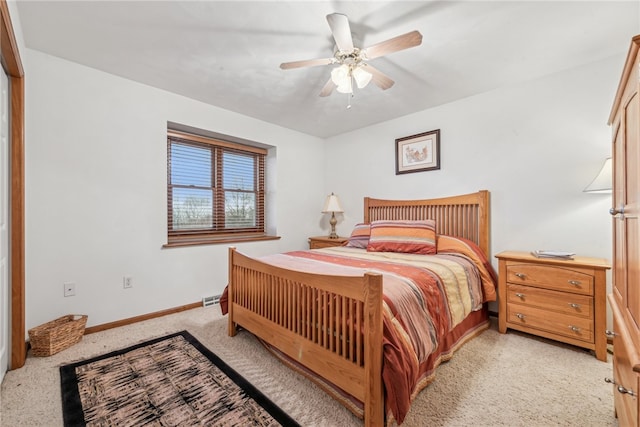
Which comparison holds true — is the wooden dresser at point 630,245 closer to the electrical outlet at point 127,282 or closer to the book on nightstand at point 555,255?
the book on nightstand at point 555,255

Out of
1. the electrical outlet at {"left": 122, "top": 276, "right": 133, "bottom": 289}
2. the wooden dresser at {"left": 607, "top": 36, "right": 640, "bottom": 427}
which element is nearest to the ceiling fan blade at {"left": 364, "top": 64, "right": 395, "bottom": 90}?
the wooden dresser at {"left": 607, "top": 36, "right": 640, "bottom": 427}

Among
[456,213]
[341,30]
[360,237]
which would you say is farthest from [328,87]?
[456,213]

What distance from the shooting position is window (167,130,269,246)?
3209 mm

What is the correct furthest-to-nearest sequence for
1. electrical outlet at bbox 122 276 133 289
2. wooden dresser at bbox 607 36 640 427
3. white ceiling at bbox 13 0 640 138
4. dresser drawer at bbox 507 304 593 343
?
1. electrical outlet at bbox 122 276 133 289
2. dresser drawer at bbox 507 304 593 343
3. white ceiling at bbox 13 0 640 138
4. wooden dresser at bbox 607 36 640 427

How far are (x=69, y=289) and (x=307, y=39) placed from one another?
9.26ft

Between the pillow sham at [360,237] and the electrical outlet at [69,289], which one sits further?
the pillow sham at [360,237]

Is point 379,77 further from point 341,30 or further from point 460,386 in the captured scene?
point 460,386

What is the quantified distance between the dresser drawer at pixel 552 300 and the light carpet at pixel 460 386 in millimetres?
308

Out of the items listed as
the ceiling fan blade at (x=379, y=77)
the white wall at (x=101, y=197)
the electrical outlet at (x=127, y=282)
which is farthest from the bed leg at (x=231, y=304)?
the ceiling fan blade at (x=379, y=77)

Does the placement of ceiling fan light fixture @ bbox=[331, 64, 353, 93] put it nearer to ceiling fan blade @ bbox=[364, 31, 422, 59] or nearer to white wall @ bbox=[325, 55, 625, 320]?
ceiling fan blade @ bbox=[364, 31, 422, 59]

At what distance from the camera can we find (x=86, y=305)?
2.39m

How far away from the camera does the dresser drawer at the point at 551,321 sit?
203 cm

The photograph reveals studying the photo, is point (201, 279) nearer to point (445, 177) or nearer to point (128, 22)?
point (128, 22)

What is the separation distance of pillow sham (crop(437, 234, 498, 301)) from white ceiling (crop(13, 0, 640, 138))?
5.14 ft
